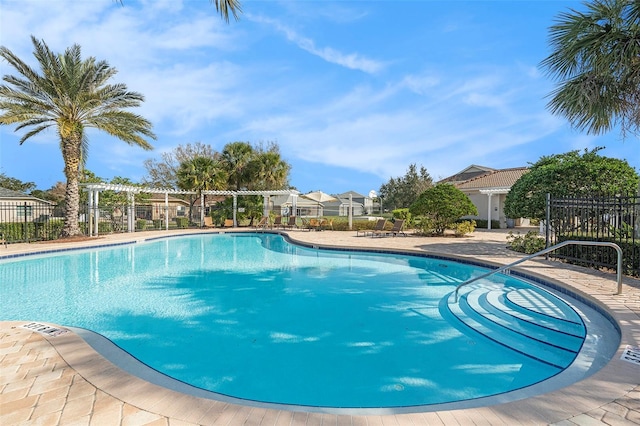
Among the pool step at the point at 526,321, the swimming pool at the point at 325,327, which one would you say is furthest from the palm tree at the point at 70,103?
the pool step at the point at 526,321

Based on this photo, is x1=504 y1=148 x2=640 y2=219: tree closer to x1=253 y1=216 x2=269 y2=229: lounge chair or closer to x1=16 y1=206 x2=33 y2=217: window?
x1=253 y1=216 x2=269 y2=229: lounge chair

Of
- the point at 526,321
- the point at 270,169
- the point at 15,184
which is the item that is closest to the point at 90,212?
the point at 270,169

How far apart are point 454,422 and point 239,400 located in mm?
1721

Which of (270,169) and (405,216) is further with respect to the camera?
(270,169)

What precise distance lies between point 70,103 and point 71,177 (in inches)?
126

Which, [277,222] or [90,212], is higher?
[90,212]

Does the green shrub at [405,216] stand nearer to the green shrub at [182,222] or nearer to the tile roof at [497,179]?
the tile roof at [497,179]

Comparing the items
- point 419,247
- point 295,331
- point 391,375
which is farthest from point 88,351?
point 419,247

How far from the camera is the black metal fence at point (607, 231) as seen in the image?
703cm

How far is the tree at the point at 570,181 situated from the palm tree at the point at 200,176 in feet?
60.6

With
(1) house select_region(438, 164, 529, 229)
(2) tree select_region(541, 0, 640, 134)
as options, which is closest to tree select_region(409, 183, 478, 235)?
(1) house select_region(438, 164, 529, 229)

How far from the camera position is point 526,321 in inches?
202

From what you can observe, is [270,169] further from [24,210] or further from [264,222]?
[24,210]

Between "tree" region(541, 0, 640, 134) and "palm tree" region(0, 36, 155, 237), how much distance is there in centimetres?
1611
